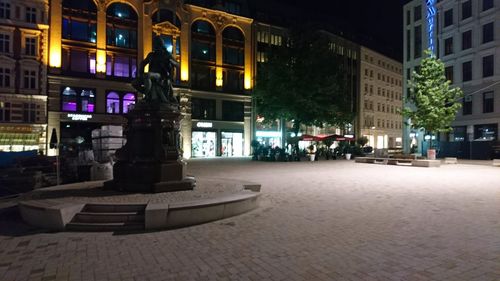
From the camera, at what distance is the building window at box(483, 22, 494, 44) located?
3912cm

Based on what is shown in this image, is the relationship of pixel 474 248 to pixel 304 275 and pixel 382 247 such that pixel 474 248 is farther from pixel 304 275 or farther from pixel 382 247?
pixel 304 275

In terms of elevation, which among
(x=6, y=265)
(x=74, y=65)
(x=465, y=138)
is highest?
(x=74, y=65)

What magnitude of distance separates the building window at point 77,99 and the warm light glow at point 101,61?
2.43 meters

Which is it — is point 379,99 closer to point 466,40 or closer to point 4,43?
point 466,40

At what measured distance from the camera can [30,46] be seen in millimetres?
34406

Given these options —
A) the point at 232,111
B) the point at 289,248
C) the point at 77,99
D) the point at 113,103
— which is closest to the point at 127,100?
the point at 113,103

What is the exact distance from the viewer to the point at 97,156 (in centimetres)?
2017

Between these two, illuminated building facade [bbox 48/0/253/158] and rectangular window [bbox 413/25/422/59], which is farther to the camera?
rectangular window [bbox 413/25/422/59]

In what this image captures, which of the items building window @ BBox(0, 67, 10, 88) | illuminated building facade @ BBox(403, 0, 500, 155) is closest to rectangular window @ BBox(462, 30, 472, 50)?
illuminated building facade @ BBox(403, 0, 500, 155)

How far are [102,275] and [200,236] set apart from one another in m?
2.37

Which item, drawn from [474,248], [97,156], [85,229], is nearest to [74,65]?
[97,156]

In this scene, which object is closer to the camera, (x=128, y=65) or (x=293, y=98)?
(x=293, y=98)

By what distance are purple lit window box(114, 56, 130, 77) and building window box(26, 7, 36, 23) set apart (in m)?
8.43

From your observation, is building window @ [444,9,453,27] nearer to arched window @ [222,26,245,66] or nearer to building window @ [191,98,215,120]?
arched window @ [222,26,245,66]
